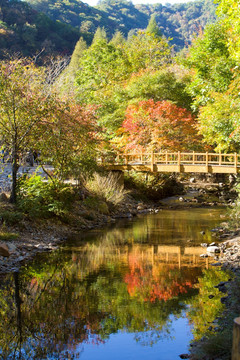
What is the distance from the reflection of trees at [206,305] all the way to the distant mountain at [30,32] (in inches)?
2035

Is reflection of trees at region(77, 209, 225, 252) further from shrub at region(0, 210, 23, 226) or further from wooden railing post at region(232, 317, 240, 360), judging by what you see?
wooden railing post at region(232, 317, 240, 360)

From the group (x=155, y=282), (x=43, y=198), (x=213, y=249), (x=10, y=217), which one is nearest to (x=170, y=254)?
(x=213, y=249)

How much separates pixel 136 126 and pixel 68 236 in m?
11.0

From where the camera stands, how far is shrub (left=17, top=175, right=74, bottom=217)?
553 inches

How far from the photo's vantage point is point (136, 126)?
2406 cm

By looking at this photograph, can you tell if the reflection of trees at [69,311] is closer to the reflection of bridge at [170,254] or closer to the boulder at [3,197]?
the reflection of bridge at [170,254]

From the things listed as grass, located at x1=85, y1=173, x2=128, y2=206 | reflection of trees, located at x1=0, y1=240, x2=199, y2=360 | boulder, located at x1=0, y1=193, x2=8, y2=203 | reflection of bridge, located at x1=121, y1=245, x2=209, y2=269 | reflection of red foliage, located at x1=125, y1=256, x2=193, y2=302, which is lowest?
reflection of trees, located at x1=0, y1=240, x2=199, y2=360

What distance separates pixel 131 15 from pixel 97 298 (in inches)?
5289

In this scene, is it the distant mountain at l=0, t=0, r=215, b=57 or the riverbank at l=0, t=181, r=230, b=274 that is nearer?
the riverbank at l=0, t=181, r=230, b=274

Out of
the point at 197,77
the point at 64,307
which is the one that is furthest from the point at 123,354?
the point at 197,77

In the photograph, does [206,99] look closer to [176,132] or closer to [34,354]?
[176,132]

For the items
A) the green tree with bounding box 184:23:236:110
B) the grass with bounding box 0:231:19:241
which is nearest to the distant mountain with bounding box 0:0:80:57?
the green tree with bounding box 184:23:236:110

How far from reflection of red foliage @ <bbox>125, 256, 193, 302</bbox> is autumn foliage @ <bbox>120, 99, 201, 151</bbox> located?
13608 mm

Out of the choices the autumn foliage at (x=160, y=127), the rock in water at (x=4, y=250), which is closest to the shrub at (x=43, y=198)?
the rock in water at (x=4, y=250)
